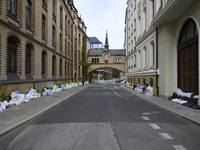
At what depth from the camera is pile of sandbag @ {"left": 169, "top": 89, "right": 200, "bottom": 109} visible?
26.1ft

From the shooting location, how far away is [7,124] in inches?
197

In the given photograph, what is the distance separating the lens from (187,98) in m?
8.93

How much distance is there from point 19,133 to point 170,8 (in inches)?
383

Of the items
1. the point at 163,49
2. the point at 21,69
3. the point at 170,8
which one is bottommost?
the point at 21,69

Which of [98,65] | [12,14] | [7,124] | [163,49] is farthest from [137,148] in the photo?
[98,65]

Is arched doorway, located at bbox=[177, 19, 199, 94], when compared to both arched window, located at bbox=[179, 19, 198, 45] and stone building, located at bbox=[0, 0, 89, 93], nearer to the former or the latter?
arched window, located at bbox=[179, 19, 198, 45]

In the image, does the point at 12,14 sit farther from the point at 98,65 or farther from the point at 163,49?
the point at 98,65

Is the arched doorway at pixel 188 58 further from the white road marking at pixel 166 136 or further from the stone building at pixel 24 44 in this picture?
the stone building at pixel 24 44

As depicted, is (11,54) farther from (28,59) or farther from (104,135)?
(104,135)

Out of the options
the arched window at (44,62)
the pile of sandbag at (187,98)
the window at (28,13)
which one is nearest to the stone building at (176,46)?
the pile of sandbag at (187,98)

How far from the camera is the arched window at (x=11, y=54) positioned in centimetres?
993

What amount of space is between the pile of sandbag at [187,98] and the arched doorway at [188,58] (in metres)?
0.32

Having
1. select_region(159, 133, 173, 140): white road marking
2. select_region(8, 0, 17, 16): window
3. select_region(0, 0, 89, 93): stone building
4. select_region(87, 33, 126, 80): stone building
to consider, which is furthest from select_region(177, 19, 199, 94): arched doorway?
select_region(87, 33, 126, 80): stone building

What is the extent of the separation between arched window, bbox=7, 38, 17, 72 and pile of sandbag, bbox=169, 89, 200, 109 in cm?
1098
